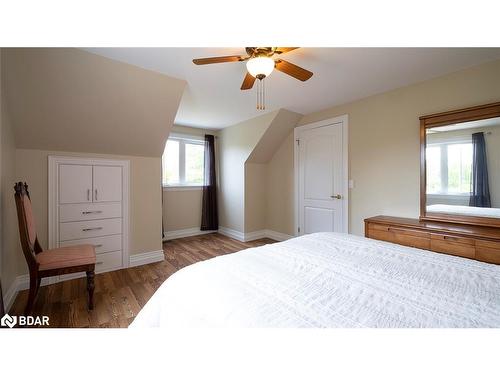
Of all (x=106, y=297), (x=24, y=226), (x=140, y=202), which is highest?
(x=140, y=202)

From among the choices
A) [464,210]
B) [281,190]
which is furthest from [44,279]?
[464,210]

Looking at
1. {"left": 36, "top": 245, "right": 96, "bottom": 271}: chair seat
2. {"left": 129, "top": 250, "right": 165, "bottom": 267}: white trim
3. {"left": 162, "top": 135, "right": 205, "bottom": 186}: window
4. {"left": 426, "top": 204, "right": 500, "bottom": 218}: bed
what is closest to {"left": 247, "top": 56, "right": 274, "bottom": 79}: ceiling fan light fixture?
{"left": 36, "top": 245, "right": 96, "bottom": 271}: chair seat

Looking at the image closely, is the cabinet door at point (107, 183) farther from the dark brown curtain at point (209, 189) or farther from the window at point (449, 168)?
the window at point (449, 168)

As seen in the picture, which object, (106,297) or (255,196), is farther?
(255,196)

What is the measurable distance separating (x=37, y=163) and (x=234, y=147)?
2749mm

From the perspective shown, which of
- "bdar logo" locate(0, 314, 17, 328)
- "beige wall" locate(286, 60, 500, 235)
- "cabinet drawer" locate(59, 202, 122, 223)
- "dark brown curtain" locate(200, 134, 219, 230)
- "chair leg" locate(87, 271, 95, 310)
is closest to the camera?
"bdar logo" locate(0, 314, 17, 328)

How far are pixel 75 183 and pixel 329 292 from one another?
114 inches

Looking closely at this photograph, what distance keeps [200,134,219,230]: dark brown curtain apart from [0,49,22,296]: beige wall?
2.66 meters

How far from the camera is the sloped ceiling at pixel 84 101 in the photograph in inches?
68.6

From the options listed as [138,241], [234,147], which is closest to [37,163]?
[138,241]

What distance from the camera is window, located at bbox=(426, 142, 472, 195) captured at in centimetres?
207

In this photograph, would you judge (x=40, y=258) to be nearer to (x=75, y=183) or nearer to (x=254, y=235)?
(x=75, y=183)

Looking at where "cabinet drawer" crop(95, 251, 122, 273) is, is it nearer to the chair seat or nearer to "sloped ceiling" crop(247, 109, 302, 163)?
the chair seat

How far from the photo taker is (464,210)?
2.09 m
